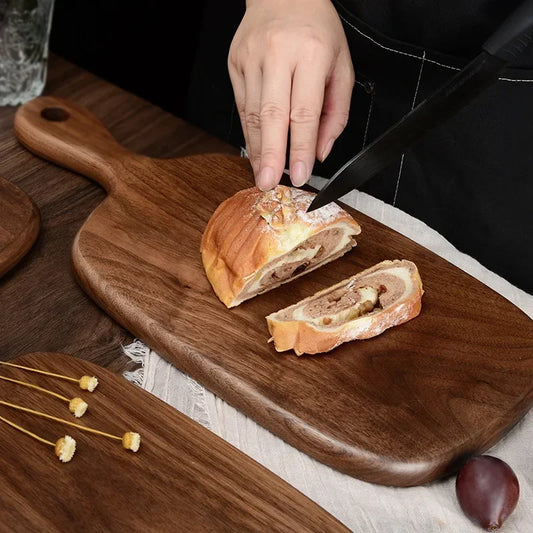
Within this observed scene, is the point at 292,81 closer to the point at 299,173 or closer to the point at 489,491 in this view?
the point at 299,173

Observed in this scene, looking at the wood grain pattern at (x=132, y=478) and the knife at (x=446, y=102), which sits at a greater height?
the knife at (x=446, y=102)

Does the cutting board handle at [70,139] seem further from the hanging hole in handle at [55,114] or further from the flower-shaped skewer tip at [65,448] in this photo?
the flower-shaped skewer tip at [65,448]

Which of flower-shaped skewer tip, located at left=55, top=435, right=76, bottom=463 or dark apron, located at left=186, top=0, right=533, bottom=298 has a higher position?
dark apron, located at left=186, top=0, right=533, bottom=298

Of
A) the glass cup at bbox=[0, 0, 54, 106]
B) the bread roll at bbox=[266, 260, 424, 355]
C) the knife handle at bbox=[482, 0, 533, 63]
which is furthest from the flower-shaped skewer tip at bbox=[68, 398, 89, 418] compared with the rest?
the glass cup at bbox=[0, 0, 54, 106]

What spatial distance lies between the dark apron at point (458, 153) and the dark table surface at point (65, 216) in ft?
1.52

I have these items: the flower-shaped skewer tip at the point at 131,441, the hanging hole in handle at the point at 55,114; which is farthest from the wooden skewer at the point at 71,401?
the hanging hole in handle at the point at 55,114

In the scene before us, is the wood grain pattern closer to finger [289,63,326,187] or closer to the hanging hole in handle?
finger [289,63,326,187]

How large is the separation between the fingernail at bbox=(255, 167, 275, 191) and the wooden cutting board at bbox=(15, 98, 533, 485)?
0.25 metres

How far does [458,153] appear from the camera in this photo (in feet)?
7.27

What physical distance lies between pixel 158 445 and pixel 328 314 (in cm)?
48

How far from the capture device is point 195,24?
3561 millimetres

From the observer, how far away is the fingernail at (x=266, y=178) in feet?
6.41

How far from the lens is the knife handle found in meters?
1.64

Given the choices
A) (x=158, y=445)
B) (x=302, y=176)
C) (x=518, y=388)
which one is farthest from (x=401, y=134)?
(x=158, y=445)
